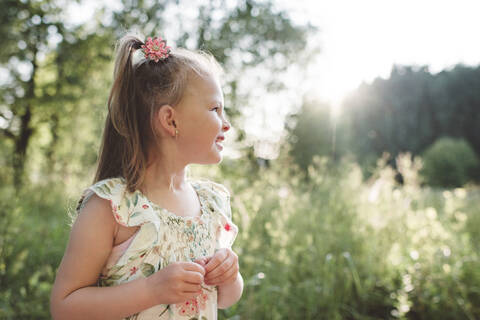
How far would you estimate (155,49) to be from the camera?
1274 mm

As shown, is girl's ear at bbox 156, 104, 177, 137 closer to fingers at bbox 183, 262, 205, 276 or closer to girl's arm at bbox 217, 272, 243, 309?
fingers at bbox 183, 262, 205, 276

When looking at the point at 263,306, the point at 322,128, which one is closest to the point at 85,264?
the point at 263,306

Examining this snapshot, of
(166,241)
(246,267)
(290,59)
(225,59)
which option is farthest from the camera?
(290,59)

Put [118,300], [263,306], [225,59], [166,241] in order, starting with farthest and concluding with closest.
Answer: [225,59] < [263,306] < [166,241] < [118,300]

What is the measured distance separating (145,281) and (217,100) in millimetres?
631

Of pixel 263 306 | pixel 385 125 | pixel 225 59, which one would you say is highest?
pixel 385 125

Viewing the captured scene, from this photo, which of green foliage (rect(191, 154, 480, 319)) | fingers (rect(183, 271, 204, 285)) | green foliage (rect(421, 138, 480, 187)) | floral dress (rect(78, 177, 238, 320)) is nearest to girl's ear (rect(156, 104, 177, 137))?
floral dress (rect(78, 177, 238, 320))

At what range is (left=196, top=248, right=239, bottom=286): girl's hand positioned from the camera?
1.12m

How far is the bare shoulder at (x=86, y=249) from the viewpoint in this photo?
1.04 m

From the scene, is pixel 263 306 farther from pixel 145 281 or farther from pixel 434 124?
pixel 434 124

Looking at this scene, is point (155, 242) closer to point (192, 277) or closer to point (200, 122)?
point (192, 277)

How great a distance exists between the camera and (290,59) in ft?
27.7

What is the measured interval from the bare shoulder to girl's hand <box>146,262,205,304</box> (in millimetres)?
164

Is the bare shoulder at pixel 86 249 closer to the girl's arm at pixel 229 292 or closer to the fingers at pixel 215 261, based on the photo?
the fingers at pixel 215 261
